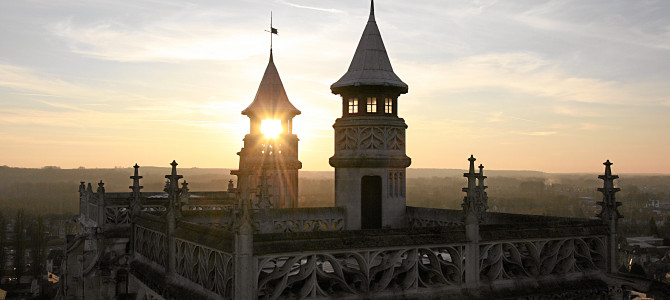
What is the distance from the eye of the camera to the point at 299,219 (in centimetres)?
2161

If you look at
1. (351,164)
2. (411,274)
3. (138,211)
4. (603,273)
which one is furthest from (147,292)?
(603,273)

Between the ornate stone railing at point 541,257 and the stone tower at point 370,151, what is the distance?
7314 mm

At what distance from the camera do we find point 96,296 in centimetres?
2105

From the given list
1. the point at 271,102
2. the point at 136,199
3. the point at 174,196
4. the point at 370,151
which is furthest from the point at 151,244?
the point at 271,102

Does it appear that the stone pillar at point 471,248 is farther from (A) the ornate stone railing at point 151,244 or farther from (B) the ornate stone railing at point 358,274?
(A) the ornate stone railing at point 151,244

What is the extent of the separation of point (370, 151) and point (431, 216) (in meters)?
3.22

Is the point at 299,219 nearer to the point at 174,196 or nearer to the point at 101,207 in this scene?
the point at 174,196

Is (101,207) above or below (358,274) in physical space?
above

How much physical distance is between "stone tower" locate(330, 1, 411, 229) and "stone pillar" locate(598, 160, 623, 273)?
7.66 m

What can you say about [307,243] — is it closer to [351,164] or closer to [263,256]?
[263,256]

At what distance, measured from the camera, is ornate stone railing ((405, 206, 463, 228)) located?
20.1 meters

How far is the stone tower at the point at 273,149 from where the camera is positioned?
34812 mm

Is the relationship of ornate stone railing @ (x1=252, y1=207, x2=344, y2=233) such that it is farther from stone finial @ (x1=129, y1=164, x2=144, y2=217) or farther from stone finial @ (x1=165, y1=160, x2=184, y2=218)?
stone finial @ (x1=165, y1=160, x2=184, y2=218)

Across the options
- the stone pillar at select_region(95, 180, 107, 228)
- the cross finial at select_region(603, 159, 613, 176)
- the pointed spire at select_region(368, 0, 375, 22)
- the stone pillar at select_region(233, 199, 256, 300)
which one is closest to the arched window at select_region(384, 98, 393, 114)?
the pointed spire at select_region(368, 0, 375, 22)
